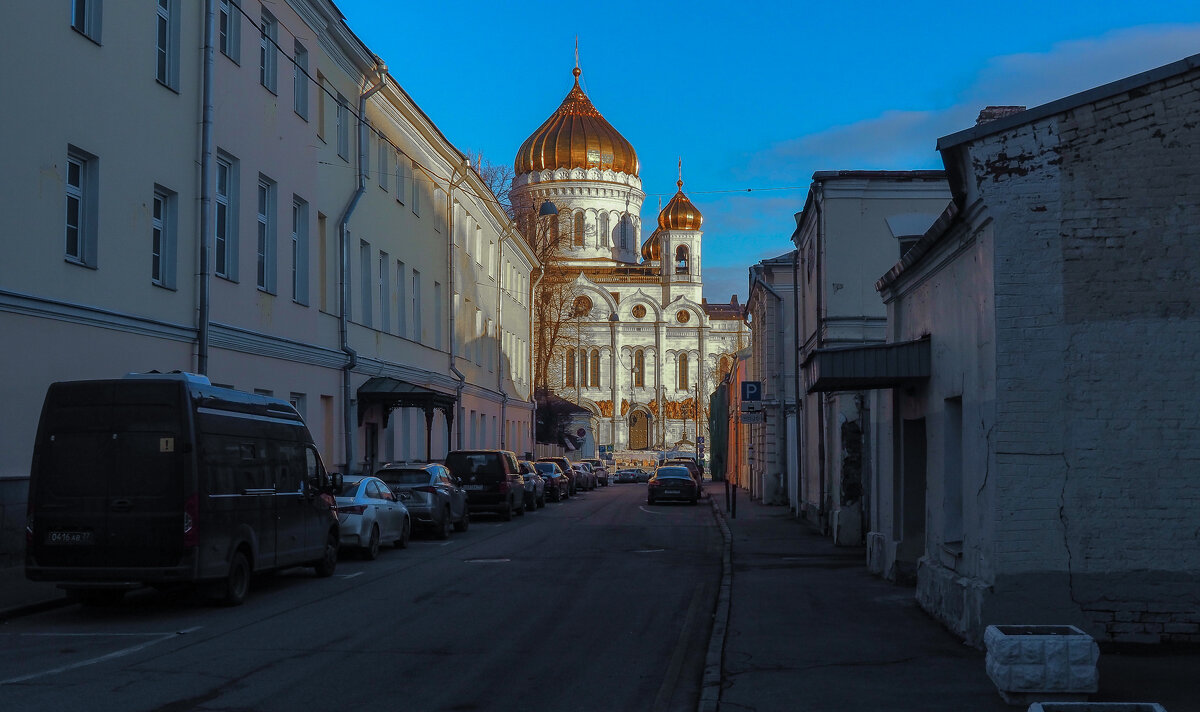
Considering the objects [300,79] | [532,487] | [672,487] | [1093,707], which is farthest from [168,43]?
[672,487]

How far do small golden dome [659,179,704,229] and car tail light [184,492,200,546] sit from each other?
111043 millimetres

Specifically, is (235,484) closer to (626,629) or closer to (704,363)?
(626,629)

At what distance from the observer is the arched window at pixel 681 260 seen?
121019 mm

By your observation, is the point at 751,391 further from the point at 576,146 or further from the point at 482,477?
the point at 576,146

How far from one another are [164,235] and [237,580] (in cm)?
832

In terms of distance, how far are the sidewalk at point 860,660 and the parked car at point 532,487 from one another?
1912cm

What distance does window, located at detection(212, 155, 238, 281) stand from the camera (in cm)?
2212

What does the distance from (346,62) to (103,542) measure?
18.5 metres

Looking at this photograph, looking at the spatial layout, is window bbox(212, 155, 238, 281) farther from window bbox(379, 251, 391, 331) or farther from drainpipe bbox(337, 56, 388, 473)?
window bbox(379, 251, 391, 331)

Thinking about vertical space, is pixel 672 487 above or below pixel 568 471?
below

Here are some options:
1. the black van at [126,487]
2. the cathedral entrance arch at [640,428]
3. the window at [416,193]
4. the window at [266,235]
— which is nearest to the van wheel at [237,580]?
the black van at [126,487]

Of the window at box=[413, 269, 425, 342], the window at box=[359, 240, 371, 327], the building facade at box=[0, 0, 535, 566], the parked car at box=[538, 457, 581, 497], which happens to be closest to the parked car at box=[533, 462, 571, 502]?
the parked car at box=[538, 457, 581, 497]

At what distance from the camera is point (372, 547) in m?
19.3

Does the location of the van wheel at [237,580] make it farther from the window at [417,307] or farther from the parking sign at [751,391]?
the window at [417,307]
